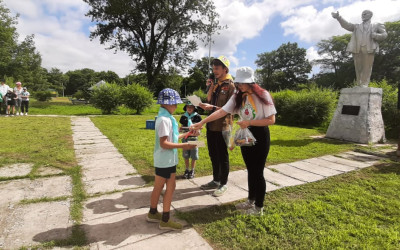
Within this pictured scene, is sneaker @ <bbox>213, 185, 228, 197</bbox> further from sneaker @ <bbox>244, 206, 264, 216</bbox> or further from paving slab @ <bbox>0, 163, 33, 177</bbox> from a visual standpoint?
paving slab @ <bbox>0, 163, 33, 177</bbox>

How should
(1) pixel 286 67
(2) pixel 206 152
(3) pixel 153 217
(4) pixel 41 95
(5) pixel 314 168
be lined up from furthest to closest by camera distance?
(1) pixel 286 67, (4) pixel 41 95, (2) pixel 206 152, (5) pixel 314 168, (3) pixel 153 217

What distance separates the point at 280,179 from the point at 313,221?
1416 millimetres

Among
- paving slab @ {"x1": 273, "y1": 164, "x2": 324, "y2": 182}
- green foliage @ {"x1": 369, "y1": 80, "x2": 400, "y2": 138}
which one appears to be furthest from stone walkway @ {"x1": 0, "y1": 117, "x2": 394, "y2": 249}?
green foliage @ {"x1": 369, "y1": 80, "x2": 400, "y2": 138}

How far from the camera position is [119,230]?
244cm

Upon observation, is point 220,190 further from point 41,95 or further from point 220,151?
point 41,95

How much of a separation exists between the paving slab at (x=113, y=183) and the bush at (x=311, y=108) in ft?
38.3

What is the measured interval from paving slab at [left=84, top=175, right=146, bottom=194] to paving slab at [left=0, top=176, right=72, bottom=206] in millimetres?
301

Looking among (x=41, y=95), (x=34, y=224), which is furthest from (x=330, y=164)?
(x=41, y=95)

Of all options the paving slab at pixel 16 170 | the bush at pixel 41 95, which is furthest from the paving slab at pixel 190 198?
the bush at pixel 41 95

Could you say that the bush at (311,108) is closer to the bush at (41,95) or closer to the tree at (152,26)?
the tree at (152,26)

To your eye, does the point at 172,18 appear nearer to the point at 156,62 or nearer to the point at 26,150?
the point at 156,62

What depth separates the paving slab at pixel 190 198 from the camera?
301 centimetres

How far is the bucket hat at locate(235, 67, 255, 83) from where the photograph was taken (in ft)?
8.40

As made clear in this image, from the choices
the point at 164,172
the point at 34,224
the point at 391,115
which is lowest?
the point at 34,224
